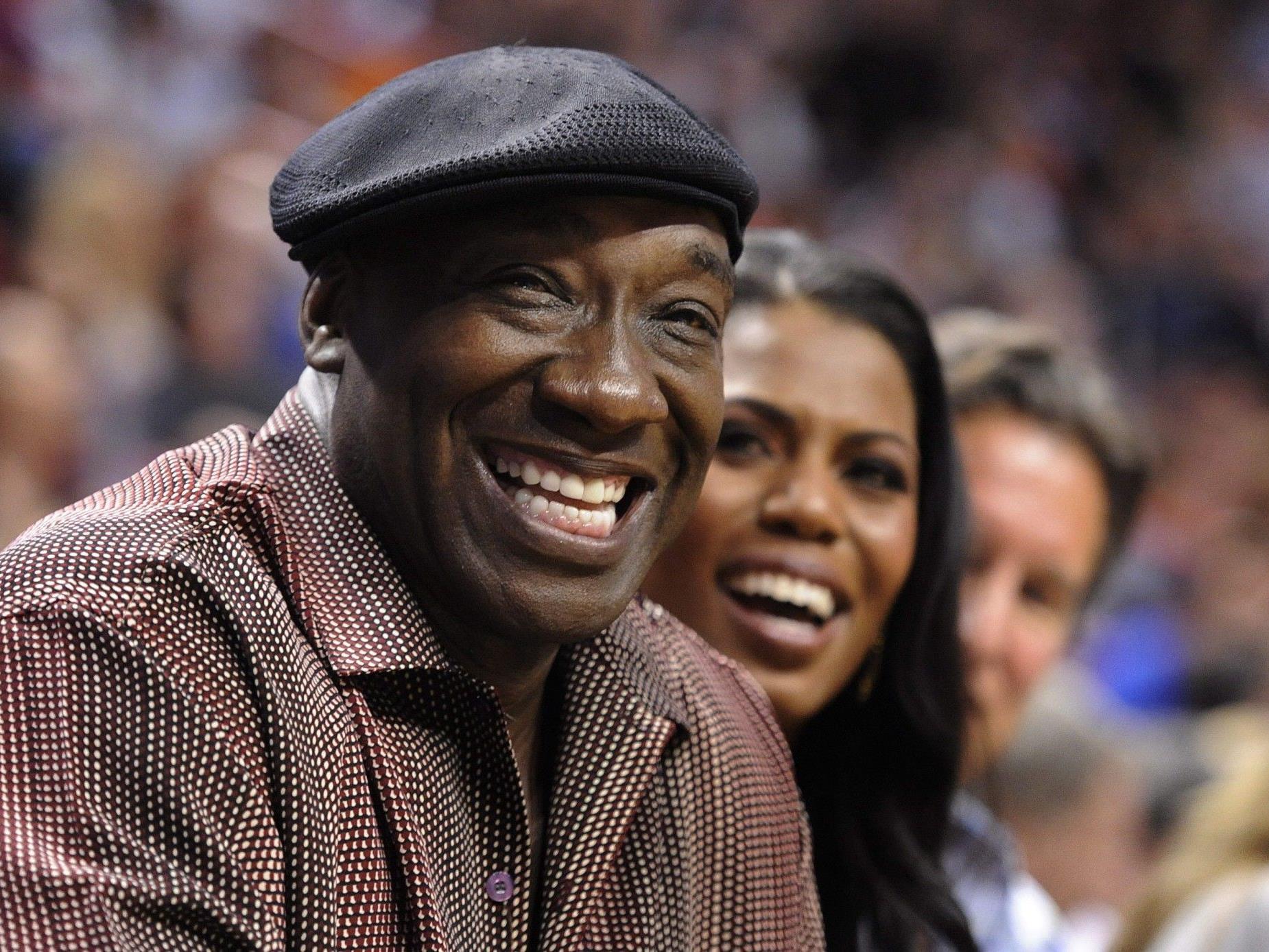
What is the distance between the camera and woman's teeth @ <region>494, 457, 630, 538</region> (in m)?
1.44

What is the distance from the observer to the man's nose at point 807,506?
83.7 inches

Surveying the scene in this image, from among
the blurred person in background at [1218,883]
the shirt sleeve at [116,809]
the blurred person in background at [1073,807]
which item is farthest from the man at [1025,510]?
the shirt sleeve at [116,809]

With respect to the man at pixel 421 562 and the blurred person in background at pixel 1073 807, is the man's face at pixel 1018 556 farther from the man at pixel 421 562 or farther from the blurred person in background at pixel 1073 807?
the man at pixel 421 562

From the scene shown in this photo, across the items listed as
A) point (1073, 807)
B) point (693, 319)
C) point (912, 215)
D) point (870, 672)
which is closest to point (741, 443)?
point (870, 672)

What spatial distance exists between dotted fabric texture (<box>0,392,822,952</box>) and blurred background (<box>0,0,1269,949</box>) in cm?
181

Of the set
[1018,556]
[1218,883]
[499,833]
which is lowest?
[1218,883]

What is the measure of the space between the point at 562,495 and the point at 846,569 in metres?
0.78

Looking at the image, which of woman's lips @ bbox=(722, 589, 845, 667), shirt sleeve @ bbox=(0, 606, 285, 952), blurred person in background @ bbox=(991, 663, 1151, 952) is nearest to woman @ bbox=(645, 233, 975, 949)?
woman's lips @ bbox=(722, 589, 845, 667)

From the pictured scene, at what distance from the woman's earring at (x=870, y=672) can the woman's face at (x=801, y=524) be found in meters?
0.07

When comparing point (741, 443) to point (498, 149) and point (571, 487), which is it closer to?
point (571, 487)

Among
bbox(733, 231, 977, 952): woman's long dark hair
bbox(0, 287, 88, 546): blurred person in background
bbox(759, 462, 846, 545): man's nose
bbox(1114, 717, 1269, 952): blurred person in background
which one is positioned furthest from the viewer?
bbox(0, 287, 88, 546): blurred person in background

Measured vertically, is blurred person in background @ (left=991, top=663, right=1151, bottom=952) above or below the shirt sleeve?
below

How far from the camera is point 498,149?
4.45 ft

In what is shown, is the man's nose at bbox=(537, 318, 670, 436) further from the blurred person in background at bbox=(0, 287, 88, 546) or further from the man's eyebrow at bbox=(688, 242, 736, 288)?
the blurred person in background at bbox=(0, 287, 88, 546)
